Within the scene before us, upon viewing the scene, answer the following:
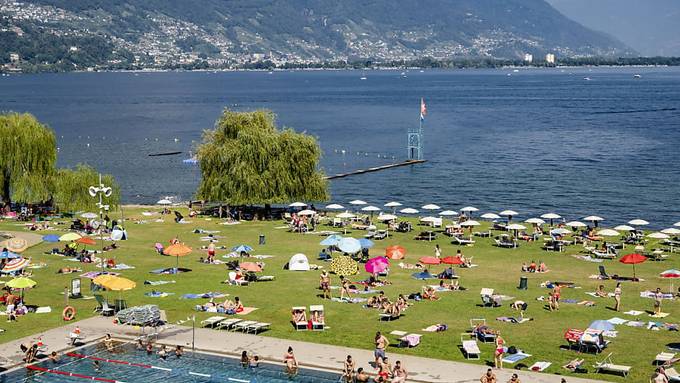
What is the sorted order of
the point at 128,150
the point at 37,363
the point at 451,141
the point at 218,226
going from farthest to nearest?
the point at 451,141 < the point at 128,150 < the point at 218,226 < the point at 37,363

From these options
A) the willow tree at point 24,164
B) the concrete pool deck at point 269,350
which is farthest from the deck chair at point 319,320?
the willow tree at point 24,164

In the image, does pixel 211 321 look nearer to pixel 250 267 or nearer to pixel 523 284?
pixel 250 267

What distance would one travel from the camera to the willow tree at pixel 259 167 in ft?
222

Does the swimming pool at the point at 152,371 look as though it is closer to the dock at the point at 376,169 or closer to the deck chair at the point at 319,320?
the deck chair at the point at 319,320

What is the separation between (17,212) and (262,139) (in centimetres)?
1849

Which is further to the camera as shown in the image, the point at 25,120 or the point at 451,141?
the point at 451,141

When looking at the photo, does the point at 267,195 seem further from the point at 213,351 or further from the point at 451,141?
the point at 451,141

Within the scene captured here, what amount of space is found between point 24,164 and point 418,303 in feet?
133

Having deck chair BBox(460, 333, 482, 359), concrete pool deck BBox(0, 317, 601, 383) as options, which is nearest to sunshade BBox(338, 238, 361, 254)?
concrete pool deck BBox(0, 317, 601, 383)

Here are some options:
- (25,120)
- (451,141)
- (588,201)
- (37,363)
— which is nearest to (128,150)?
(451,141)

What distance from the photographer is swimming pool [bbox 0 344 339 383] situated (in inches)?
1200

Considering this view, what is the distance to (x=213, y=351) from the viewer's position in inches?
1299

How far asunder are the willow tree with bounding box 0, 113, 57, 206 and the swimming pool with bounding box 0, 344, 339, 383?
38.7 metres

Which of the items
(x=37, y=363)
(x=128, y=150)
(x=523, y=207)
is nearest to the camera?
(x=37, y=363)
